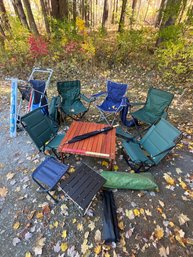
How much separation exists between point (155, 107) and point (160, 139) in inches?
48.0

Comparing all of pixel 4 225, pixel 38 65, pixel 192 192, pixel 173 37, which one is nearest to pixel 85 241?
pixel 4 225

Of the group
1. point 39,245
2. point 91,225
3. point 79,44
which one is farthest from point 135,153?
point 79,44

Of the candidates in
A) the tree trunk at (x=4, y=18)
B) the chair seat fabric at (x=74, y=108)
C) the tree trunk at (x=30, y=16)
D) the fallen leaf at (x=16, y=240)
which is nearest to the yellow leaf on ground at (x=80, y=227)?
the fallen leaf at (x=16, y=240)

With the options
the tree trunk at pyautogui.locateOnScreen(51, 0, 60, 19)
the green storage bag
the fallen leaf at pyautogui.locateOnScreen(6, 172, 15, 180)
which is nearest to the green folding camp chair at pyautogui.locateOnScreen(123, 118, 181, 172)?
the green storage bag

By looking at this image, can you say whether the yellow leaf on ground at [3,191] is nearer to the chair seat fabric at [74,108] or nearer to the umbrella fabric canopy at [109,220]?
the umbrella fabric canopy at [109,220]

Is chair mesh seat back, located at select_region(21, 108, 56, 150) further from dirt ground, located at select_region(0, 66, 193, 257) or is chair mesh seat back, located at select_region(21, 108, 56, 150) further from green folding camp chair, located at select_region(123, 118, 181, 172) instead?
green folding camp chair, located at select_region(123, 118, 181, 172)

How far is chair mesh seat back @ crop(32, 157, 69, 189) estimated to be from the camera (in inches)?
106

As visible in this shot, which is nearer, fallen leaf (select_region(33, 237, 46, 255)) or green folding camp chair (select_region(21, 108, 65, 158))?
fallen leaf (select_region(33, 237, 46, 255))

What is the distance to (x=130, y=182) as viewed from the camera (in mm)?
2854

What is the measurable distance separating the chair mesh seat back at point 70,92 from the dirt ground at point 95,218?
1.83 meters

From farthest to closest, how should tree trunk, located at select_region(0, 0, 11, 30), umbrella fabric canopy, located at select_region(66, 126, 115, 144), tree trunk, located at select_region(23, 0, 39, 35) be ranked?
tree trunk, located at select_region(23, 0, 39, 35) → tree trunk, located at select_region(0, 0, 11, 30) → umbrella fabric canopy, located at select_region(66, 126, 115, 144)

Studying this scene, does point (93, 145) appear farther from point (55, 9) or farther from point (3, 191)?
point (55, 9)

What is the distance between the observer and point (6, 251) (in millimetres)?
2230

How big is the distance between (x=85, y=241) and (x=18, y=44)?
767 centimetres
